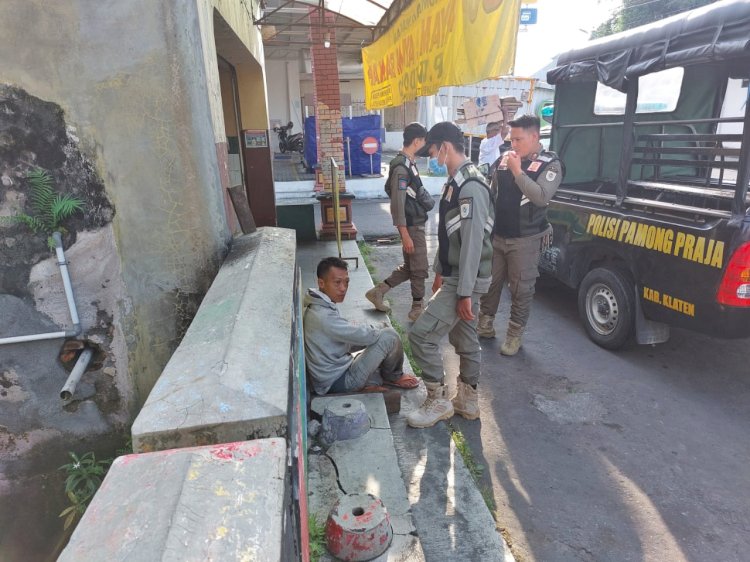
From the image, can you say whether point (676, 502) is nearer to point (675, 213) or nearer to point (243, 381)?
point (675, 213)

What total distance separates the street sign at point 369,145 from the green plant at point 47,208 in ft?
41.0

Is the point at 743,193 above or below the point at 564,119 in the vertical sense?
below

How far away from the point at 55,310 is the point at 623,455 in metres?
3.66

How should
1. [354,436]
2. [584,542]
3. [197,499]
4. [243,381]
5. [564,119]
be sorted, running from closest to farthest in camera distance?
[197,499] < [243,381] < [584,542] < [354,436] < [564,119]

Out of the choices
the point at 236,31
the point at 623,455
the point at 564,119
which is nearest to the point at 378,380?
the point at 623,455

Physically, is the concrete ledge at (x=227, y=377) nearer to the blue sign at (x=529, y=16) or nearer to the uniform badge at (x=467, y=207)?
the uniform badge at (x=467, y=207)

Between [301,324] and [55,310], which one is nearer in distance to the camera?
[55,310]

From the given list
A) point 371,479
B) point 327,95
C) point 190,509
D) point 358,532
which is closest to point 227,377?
point 190,509

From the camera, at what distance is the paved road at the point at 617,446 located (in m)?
2.56

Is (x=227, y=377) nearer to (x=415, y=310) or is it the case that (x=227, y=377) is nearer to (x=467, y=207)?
(x=467, y=207)

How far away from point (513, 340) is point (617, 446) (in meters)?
1.42

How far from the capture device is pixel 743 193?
3.30 metres

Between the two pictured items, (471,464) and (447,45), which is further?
(447,45)

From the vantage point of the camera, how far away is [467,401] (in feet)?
11.7
